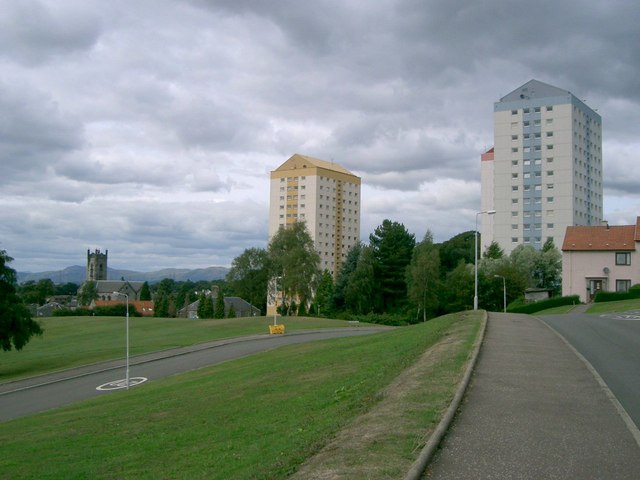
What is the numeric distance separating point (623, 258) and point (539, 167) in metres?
47.6

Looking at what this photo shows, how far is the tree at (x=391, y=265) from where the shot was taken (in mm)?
98188

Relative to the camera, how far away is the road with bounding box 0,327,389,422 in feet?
96.0

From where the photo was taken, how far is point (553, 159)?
11200 cm

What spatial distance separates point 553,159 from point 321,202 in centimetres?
5268

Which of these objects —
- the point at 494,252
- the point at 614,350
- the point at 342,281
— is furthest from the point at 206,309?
the point at 614,350

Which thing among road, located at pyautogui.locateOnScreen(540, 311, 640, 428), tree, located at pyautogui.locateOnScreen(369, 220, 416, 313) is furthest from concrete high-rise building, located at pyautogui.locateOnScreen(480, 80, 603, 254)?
road, located at pyautogui.locateOnScreen(540, 311, 640, 428)

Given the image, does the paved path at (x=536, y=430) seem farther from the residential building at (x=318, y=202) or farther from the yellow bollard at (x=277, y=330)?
the residential building at (x=318, y=202)

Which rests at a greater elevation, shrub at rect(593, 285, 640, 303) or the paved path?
shrub at rect(593, 285, 640, 303)

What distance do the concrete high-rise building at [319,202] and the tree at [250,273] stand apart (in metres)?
44.5

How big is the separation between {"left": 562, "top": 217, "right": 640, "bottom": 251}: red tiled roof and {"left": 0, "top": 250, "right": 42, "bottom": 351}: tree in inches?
2128

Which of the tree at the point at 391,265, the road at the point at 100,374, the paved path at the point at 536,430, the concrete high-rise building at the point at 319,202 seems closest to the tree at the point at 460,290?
the tree at the point at 391,265

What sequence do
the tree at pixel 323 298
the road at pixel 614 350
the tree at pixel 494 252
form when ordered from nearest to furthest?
the road at pixel 614 350, the tree at pixel 323 298, the tree at pixel 494 252

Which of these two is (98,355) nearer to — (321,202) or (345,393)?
(345,393)

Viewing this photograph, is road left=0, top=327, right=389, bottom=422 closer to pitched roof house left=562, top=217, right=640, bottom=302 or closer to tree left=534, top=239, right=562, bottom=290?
pitched roof house left=562, top=217, right=640, bottom=302
